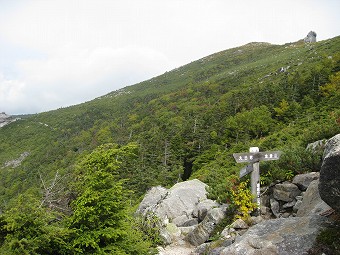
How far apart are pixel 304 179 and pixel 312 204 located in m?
1.97

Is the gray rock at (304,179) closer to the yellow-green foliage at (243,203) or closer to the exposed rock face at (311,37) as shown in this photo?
the yellow-green foliage at (243,203)

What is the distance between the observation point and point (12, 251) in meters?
6.11

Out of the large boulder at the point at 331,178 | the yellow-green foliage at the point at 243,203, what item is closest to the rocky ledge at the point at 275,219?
the large boulder at the point at 331,178

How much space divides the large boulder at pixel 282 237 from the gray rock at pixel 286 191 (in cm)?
252

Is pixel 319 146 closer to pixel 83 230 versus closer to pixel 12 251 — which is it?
pixel 83 230

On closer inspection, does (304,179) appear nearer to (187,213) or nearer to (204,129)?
→ (187,213)

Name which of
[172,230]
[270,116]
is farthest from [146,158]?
[172,230]

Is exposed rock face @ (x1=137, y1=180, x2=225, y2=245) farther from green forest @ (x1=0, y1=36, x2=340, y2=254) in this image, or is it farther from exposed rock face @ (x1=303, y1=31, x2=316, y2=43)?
exposed rock face @ (x1=303, y1=31, x2=316, y2=43)

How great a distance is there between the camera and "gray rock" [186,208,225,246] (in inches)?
432

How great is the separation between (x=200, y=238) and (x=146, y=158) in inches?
1152

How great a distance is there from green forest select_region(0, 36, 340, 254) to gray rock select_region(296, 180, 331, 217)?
1959mm

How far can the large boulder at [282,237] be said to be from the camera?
6629mm

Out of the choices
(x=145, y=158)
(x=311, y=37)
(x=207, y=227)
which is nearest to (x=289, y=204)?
(x=207, y=227)

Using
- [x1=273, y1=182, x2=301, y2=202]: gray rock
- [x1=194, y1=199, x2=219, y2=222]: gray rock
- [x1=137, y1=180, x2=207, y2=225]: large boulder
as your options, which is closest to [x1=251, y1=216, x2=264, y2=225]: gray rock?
[x1=273, y1=182, x2=301, y2=202]: gray rock
